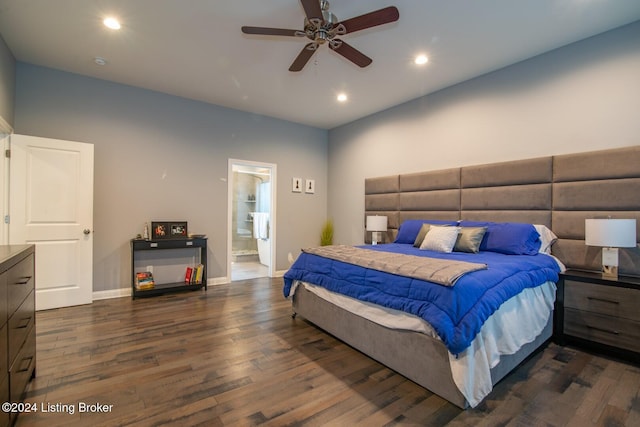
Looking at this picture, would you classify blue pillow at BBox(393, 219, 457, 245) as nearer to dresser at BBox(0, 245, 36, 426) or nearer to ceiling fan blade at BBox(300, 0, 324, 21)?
ceiling fan blade at BBox(300, 0, 324, 21)

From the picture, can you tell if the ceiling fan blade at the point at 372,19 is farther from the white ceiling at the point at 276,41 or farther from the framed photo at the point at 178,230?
the framed photo at the point at 178,230

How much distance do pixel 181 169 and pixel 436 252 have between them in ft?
12.6

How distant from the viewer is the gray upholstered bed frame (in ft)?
6.59

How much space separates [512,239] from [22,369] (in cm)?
404

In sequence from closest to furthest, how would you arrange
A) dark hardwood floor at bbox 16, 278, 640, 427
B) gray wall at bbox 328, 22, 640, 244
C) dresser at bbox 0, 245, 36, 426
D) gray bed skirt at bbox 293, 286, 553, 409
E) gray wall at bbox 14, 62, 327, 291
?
dresser at bbox 0, 245, 36, 426, dark hardwood floor at bbox 16, 278, 640, 427, gray bed skirt at bbox 293, 286, 553, 409, gray wall at bbox 328, 22, 640, 244, gray wall at bbox 14, 62, 327, 291

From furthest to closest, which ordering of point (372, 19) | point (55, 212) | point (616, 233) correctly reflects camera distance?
point (55, 212)
point (616, 233)
point (372, 19)

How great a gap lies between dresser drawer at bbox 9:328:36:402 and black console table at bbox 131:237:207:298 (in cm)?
Result: 196

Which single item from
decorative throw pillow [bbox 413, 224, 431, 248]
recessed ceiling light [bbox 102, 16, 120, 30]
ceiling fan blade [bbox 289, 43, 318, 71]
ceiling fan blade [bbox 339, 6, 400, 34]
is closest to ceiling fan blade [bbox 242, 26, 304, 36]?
ceiling fan blade [bbox 289, 43, 318, 71]

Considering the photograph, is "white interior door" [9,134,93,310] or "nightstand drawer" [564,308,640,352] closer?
"nightstand drawer" [564,308,640,352]

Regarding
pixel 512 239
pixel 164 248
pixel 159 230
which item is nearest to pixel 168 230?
pixel 159 230

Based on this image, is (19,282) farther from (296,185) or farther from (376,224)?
(296,185)

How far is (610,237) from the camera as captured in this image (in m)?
2.42

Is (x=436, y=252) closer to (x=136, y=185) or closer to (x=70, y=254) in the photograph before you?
(x=136, y=185)

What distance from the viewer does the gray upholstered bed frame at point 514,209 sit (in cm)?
201
